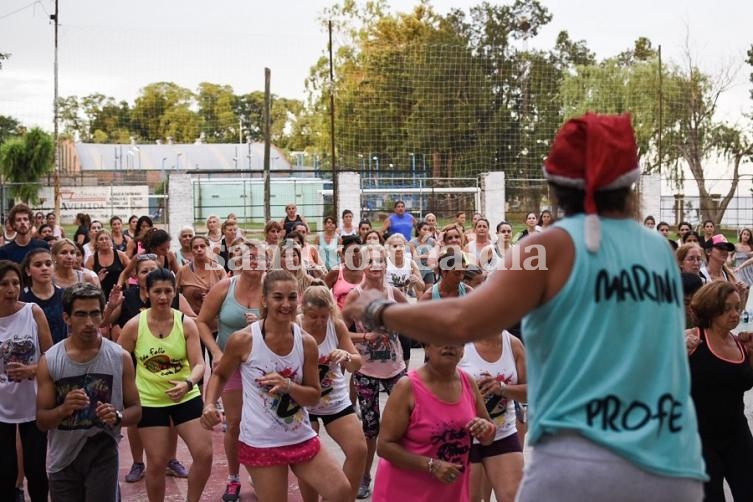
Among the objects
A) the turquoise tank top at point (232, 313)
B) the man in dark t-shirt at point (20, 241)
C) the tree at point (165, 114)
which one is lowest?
the turquoise tank top at point (232, 313)

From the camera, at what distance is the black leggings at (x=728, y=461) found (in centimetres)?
543

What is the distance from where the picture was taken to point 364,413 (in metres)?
7.57

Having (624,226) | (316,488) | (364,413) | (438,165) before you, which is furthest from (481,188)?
(624,226)

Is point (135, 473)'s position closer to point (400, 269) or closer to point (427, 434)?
point (427, 434)

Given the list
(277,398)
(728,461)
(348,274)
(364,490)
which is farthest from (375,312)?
(348,274)

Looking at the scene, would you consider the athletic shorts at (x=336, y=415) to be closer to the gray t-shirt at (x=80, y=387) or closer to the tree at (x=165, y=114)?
the gray t-shirt at (x=80, y=387)

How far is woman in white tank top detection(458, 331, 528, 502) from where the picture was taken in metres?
5.79

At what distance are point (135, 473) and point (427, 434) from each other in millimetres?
3673

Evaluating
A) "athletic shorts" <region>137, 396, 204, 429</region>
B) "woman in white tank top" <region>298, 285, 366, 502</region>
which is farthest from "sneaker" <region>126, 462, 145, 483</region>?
"woman in white tank top" <region>298, 285, 366, 502</region>

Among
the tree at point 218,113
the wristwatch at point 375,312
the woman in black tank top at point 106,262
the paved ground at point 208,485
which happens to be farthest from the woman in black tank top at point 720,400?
the tree at point 218,113

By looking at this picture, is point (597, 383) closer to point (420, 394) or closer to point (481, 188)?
point (420, 394)

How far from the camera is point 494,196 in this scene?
98.0 feet

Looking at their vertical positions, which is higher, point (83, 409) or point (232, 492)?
point (83, 409)

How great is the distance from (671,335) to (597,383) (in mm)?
272
